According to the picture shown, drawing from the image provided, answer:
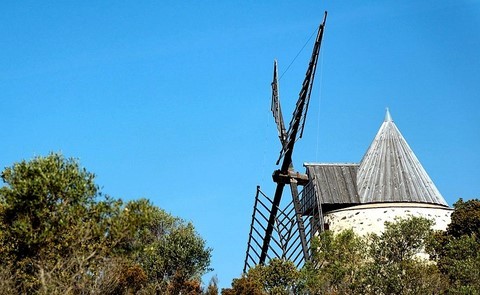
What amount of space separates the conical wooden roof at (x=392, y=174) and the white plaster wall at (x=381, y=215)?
1.12ft

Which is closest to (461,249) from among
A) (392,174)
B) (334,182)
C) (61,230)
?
(392,174)

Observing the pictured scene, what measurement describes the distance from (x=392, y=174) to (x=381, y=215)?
2.57 meters

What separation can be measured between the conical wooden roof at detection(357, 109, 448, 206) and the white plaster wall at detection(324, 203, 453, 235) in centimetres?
34

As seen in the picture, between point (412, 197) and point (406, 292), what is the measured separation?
10.2m

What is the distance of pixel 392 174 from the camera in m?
39.9

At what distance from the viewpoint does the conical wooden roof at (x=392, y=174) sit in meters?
39.1

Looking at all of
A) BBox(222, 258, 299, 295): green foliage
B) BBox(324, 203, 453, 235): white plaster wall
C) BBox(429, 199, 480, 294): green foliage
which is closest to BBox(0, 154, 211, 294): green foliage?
BBox(222, 258, 299, 295): green foliage

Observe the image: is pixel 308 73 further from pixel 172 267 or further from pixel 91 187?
pixel 91 187

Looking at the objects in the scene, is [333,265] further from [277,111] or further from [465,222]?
[277,111]

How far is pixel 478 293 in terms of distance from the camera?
28375 mm

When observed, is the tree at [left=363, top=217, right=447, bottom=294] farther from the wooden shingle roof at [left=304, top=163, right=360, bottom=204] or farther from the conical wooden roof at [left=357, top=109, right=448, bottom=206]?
the wooden shingle roof at [left=304, top=163, right=360, bottom=204]

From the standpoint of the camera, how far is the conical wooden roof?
128 feet

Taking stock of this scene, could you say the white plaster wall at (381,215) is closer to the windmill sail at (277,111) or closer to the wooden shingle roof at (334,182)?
the wooden shingle roof at (334,182)

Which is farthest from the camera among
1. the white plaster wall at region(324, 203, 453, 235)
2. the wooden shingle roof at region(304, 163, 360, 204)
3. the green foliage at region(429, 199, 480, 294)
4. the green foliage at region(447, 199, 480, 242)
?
the wooden shingle roof at region(304, 163, 360, 204)
